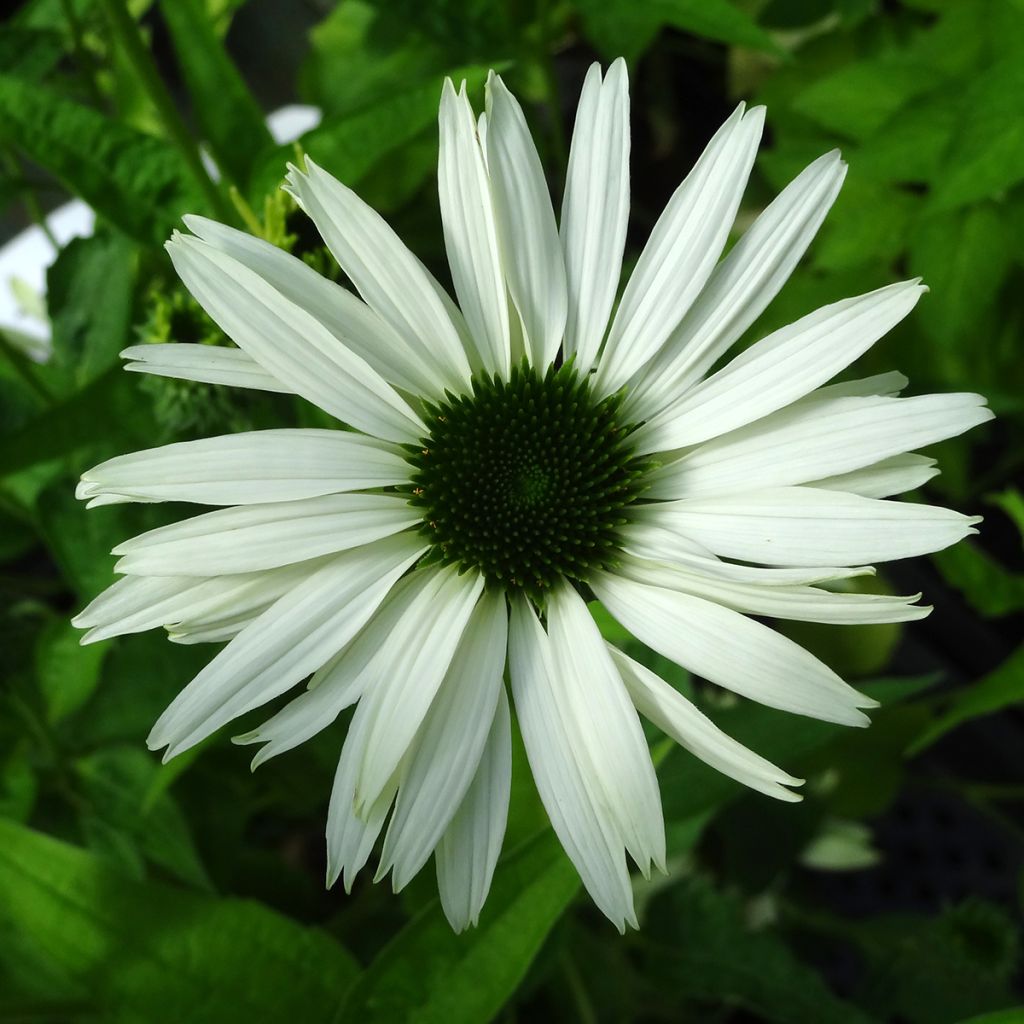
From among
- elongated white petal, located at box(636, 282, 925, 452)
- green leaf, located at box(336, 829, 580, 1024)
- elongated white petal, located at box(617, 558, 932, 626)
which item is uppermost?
elongated white petal, located at box(636, 282, 925, 452)

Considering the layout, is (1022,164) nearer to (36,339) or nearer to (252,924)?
(252,924)

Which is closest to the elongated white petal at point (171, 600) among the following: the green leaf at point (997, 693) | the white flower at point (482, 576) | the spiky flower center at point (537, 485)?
the white flower at point (482, 576)

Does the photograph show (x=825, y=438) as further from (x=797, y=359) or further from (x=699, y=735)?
(x=699, y=735)

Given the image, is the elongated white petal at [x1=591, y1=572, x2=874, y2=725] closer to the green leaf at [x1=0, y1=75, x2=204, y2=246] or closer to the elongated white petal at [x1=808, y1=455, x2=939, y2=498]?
the elongated white petal at [x1=808, y1=455, x2=939, y2=498]

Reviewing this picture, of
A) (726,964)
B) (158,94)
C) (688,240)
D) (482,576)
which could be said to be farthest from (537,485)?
(726,964)

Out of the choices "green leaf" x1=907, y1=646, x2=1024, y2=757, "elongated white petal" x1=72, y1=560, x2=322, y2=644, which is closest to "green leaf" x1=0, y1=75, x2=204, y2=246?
"elongated white petal" x1=72, y1=560, x2=322, y2=644
